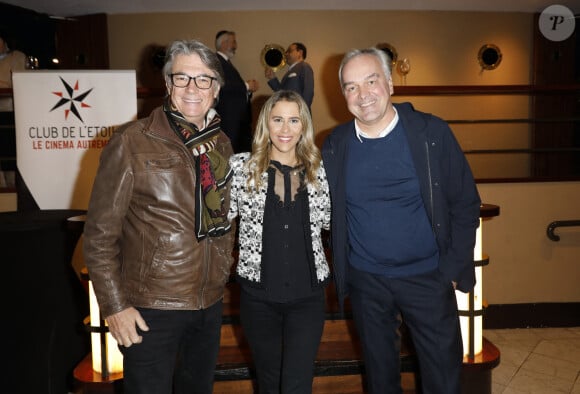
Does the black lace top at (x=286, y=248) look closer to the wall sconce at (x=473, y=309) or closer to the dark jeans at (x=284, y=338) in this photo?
the dark jeans at (x=284, y=338)

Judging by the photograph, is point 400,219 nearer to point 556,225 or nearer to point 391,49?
point 556,225

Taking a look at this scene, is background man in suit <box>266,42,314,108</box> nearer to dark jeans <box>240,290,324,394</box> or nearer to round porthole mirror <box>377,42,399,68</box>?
round porthole mirror <box>377,42,399,68</box>

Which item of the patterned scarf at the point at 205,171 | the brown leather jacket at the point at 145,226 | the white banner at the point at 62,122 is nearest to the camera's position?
the brown leather jacket at the point at 145,226

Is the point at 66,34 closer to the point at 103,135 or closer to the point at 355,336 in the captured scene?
the point at 103,135

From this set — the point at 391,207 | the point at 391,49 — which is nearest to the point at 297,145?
the point at 391,207

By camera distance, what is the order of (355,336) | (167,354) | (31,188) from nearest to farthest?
(167,354), (355,336), (31,188)

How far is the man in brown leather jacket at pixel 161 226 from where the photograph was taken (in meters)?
1.56

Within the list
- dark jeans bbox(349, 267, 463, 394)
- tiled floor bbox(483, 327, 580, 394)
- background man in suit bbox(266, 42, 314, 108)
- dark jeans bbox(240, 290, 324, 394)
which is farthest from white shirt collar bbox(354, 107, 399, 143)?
background man in suit bbox(266, 42, 314, 108)

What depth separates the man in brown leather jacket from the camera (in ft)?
5.11

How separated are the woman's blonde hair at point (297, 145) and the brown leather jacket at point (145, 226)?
0.46m

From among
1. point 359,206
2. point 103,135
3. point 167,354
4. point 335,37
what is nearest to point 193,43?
point 359,206

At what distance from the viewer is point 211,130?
174 cm

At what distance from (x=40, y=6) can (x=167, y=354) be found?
754cm

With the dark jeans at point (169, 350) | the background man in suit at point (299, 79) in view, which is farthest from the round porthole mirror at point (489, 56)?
the dark jeans at point (169, 350)
